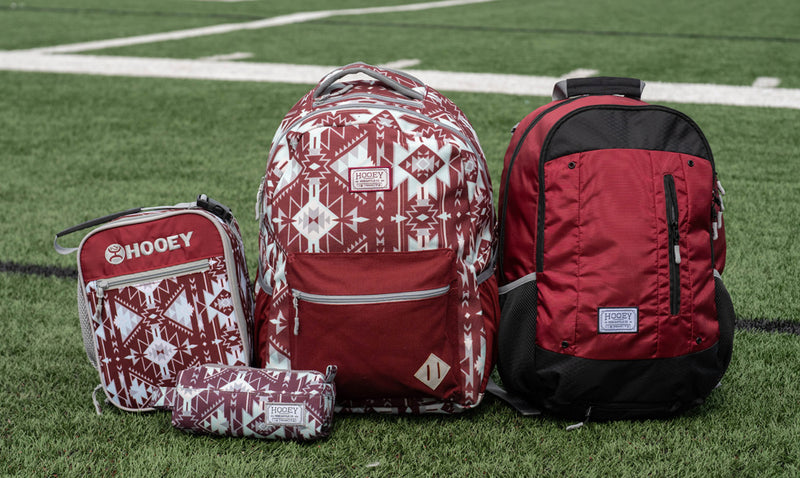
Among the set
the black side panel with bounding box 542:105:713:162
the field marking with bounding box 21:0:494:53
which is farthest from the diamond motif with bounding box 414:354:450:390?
the field marking with bounding box 21:0:494:53

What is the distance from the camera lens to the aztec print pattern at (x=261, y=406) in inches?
80.2

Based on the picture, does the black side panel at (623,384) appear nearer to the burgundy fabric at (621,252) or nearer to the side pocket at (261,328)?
the burgundy fabric at (621,252)

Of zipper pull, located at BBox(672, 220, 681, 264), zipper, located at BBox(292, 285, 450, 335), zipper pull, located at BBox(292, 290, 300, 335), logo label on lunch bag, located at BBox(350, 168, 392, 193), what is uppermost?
logo label on lunch bag, located at BBox(350, 168, 392, 193)

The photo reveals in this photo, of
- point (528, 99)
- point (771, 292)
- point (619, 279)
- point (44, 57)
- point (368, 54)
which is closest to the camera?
point (619, 279)

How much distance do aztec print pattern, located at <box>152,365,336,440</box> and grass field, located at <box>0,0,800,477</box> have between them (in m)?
0.04

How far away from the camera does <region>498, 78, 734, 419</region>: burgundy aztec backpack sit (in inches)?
80.6

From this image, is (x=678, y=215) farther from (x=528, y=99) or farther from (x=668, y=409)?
(x=528, y=99)

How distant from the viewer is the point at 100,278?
2189mm

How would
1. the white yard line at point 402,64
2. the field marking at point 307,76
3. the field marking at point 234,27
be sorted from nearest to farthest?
the field marking at point 307,76 → the white yard line at point 402,64 → the field marking at point 234,27

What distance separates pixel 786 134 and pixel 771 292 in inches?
108

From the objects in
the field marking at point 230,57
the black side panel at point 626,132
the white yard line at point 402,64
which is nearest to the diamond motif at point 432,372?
the black side panel at point 626,132

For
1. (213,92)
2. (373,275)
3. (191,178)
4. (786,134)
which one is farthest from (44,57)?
(373,275)

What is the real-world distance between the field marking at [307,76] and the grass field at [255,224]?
0.96 feet

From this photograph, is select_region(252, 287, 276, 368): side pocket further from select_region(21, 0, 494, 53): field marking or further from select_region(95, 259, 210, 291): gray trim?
select_region(21, 0, 494, 53): field marking
